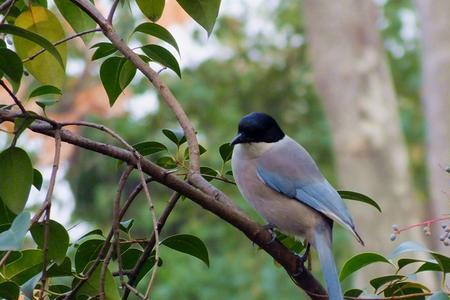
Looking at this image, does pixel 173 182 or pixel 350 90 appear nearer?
pixel 173 182

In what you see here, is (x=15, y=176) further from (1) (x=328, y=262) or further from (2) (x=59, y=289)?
(1) (x=328, y=262)

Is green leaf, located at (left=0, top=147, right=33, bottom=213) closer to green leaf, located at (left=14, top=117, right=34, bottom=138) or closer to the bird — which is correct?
green leaf, located at (left=14, top=117, right=34, bottom=138)

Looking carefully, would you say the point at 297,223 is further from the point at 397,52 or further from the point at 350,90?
the point at 397,52

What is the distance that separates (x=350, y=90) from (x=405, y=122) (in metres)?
3.15

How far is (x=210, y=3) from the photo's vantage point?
1.40m

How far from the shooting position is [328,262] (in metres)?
1.66

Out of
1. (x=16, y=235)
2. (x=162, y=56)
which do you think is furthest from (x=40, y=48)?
(x=16, y=235)

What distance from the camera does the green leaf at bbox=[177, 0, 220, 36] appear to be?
→ 55.0 inches

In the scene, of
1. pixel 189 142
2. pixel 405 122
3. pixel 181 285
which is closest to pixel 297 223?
pixel 189 142

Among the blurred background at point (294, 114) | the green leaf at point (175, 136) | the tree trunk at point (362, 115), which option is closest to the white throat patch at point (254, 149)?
the green leaf at point (175, 136)

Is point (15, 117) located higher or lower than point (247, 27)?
lower

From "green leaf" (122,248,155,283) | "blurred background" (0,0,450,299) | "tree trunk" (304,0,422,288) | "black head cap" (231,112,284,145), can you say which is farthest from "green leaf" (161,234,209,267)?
"tree trunk" (304,0,422,288)

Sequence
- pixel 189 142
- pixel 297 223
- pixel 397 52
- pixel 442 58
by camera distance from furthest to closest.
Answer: pixel 397 52, pixel 442 58, pixel 297 223, pixel 189 142

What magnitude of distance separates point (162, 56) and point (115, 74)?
0.26 feet
